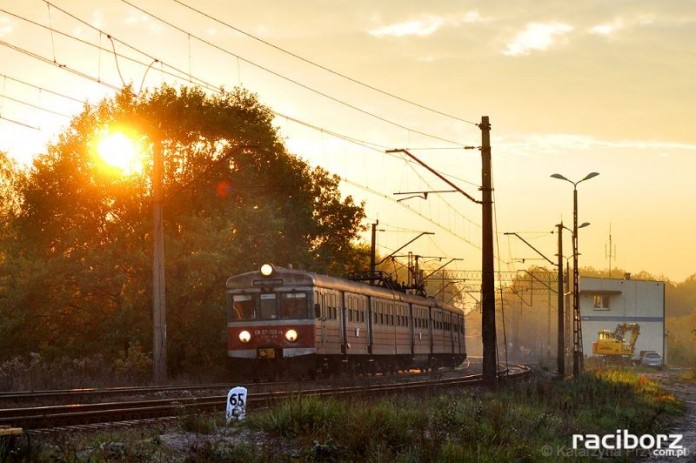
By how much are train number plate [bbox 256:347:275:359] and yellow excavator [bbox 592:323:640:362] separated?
56.1m

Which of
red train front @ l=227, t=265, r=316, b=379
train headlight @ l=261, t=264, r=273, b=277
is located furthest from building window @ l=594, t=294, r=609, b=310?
train headlight @ l=261, t=264, r=273, b=277

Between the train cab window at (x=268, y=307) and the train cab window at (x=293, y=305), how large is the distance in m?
0.24

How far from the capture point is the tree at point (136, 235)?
36.0 metres

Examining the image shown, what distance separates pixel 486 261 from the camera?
28.7 metres

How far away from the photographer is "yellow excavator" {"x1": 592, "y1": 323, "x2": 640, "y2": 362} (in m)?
83.7

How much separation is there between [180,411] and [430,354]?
1265 inches

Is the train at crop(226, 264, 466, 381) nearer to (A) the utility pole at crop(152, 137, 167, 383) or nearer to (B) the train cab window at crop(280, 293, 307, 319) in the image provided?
(B) the train cab window at crop(280, 293, 307, 319)

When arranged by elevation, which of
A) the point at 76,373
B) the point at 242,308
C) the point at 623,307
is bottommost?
the point at 623,307

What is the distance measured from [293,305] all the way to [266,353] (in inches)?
63.8

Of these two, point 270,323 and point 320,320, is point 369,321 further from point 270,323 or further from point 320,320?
point 270,323

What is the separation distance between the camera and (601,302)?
94312 mm

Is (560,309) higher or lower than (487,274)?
lower

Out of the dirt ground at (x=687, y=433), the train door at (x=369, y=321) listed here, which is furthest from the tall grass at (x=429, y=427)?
the train door at (x=369, y=321)

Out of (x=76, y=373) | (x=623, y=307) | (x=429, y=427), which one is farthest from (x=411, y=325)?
(x=623, y=307)
